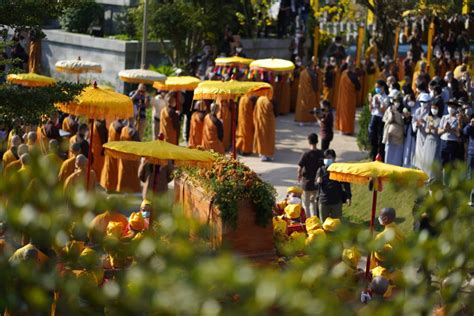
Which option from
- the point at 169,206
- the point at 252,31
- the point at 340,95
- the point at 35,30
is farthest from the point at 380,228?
the point at 252,31

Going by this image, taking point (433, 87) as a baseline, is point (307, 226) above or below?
below

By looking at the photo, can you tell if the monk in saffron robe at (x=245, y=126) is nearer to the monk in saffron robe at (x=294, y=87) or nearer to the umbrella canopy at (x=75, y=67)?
the umbrella canopy at (x=75, y=67)

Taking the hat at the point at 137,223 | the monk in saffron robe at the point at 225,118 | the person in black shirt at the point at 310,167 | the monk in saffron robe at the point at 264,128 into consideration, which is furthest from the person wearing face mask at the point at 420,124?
the hat at the point at 137,223

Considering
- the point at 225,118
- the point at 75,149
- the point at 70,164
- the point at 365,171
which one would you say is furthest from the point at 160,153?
the point at 225,118

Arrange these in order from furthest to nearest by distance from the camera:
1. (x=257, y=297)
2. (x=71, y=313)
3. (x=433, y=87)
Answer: (x=433, y=87) < (x=71, y=313) < (x=257, y=297)

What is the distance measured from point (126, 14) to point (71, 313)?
24.4m

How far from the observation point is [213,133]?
787 inches

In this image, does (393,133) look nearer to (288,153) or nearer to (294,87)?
(288,153)

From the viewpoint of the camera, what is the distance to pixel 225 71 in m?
24.1

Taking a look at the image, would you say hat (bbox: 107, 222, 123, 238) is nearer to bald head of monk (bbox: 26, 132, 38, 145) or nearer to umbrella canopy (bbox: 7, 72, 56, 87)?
bald head of monk (bbox: 26, 132, 38, 145)

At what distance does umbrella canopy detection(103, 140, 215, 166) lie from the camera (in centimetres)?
1355

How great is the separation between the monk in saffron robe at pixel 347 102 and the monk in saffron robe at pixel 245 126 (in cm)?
296

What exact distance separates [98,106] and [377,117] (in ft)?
18.7

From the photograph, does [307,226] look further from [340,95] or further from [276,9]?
[276,9]
